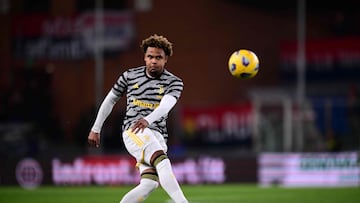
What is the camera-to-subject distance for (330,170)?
25.5m

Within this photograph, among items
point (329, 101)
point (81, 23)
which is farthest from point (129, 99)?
point (81, 23)

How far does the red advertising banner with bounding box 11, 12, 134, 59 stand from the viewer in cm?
3294

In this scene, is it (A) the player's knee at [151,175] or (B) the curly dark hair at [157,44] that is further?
(B) the curly dark hair at [157,44]

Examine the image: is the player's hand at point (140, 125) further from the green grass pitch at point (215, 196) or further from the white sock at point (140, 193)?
the green grass pitch at point (215, 196)

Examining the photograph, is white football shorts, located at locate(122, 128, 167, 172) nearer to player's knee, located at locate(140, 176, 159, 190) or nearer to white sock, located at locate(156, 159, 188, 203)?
player's knee, located at locate(140, 176, 159, 190)

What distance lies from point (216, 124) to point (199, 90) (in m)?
4.06

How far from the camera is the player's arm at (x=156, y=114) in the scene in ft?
33.1

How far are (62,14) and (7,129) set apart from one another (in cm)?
635

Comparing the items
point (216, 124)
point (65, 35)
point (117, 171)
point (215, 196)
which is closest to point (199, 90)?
point (216, 124)

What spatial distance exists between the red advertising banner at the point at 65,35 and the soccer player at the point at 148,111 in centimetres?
2209

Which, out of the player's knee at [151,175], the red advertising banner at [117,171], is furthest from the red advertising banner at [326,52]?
the player's knee at [151,175]

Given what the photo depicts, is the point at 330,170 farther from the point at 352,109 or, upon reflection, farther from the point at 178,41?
the point at 178,41

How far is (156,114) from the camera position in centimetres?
1020

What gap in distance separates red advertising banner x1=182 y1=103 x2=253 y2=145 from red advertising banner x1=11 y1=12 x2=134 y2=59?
5.04 meters
